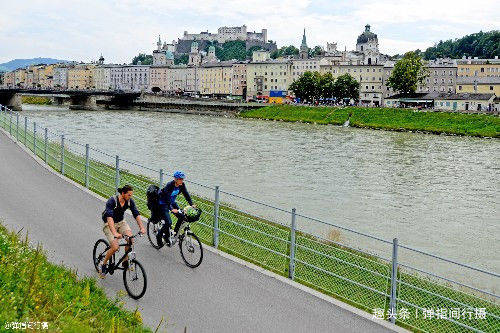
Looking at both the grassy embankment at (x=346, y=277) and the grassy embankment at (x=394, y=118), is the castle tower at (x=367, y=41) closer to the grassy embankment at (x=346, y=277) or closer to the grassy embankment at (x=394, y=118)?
the grassy embankment at (x=394, y=118)

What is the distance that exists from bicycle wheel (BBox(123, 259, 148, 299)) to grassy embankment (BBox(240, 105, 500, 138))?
6711 centimetres

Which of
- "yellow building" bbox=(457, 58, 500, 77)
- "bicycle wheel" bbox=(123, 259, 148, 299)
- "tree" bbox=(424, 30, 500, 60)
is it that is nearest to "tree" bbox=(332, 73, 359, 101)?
"yellow building" bbox=(457, 58, 500, 77)

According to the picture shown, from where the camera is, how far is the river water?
20016mm

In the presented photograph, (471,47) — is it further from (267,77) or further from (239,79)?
(239,79)

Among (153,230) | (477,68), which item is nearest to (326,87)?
(477,68)

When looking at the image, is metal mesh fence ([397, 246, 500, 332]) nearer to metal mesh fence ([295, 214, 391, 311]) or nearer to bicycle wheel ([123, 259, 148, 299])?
metal mesh fence ([295, 214, 391, 311])

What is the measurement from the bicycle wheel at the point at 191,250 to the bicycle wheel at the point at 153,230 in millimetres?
817

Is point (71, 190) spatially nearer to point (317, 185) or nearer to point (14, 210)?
point (14, 210)

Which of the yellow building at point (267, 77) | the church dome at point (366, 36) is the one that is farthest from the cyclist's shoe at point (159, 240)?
the church dome at point (366, 36)

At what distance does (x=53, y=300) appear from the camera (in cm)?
724

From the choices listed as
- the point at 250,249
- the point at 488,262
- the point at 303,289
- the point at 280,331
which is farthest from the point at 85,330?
the point at 488,262

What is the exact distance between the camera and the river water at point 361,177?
2002cm

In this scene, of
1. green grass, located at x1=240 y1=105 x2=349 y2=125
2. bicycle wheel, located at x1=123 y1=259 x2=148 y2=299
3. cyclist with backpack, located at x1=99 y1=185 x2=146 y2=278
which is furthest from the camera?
green grass, located at x1=240 y1=105 x2=349 y2=125

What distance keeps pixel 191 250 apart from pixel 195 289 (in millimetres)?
1275
